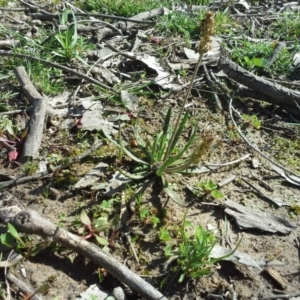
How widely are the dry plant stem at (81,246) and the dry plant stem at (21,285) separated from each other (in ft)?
0.84

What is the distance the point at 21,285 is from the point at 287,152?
206 centimetres

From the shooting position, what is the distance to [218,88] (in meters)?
4.18

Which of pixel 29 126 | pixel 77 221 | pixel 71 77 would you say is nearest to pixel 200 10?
pixel 71 77

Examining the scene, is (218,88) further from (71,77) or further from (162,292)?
(162,292)

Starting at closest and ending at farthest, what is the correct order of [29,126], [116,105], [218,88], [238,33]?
1. [29,126]
2. [116,105]
3. [218,88]
4. [238,33]

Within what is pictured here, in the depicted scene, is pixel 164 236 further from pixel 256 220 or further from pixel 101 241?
pixel 256 220

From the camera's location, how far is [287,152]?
3.71 meters

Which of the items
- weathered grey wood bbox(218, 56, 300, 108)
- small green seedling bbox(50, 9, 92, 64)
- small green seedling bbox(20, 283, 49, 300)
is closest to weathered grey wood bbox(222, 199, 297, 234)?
weathered grey wood bbox(218, 56, 300, 108)

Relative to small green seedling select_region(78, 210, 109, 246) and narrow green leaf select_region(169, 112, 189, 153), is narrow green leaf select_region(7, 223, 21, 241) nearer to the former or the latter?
small green seedling select_region(78, 210, 109, 246)

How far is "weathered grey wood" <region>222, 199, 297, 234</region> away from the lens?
311 cm

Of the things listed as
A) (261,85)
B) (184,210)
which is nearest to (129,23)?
(261,85)

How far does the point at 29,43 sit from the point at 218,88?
160 cm

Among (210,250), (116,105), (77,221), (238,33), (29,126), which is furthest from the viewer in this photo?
(238,33)

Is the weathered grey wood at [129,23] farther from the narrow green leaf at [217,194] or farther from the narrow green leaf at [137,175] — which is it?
the narrow green leaf at [217,194]
